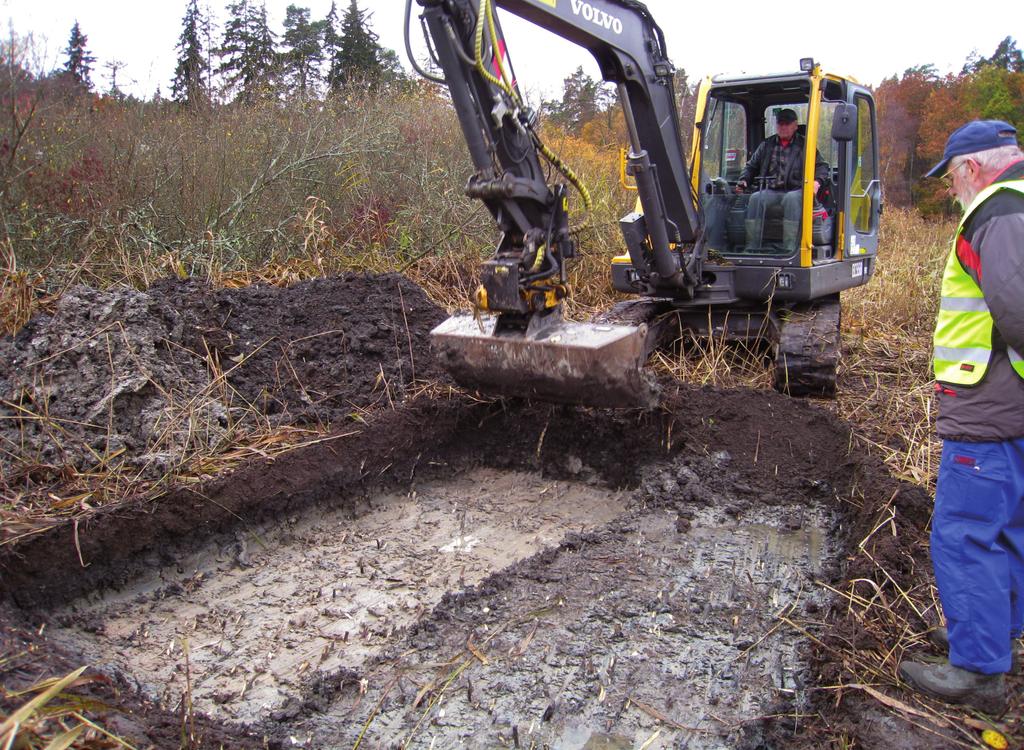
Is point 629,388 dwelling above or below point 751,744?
above

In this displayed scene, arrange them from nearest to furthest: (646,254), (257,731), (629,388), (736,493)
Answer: (257,731)
(629,388)
(736,493)
(646,254)

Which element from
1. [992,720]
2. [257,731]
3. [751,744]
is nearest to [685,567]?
[751,744]

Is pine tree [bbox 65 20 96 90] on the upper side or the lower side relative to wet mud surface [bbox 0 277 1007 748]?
upper

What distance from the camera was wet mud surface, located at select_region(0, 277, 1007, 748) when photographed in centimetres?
283

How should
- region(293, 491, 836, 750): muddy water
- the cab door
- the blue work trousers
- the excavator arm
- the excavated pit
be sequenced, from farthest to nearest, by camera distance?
1. the cab door
2. the excavator arm
3. the excavated pit
4. region(293, 491, 836, 750): muddy water
5. the blue work trousers

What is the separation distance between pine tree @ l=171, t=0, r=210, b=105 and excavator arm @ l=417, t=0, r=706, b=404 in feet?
15.6

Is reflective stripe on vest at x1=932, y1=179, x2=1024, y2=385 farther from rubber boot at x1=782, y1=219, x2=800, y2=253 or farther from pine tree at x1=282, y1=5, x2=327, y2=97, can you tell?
pine tree at x1=282, y1=5, x2=327, y2=97

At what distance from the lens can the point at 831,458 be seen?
4656mm

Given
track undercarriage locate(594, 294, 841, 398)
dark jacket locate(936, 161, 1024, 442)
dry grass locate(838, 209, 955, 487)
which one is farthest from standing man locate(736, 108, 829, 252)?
dark jacket locate(936, 161, 1024, 442)

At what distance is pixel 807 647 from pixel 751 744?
26.5 inches

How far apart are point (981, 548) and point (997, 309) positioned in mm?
776

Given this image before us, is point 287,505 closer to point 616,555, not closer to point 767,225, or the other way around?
point 616,555

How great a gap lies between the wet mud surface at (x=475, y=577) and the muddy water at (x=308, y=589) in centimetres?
1

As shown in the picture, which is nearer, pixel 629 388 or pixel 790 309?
pixel 629 388
